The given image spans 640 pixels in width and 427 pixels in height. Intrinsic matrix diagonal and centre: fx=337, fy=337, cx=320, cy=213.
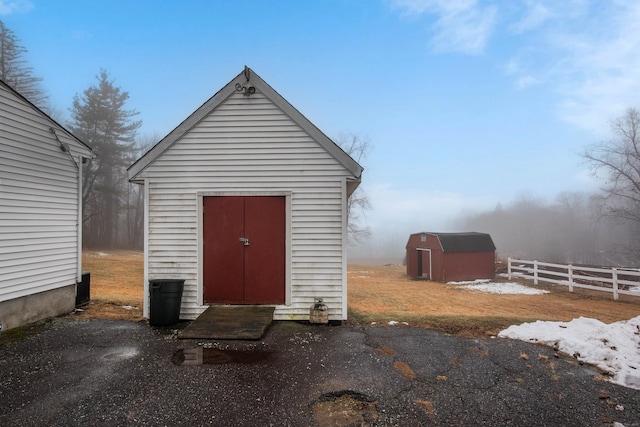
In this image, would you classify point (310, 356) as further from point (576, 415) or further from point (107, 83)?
point (107, 83)

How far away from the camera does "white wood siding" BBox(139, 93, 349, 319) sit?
7023 mm

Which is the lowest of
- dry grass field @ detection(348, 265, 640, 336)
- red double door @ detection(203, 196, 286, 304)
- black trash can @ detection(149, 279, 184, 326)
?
dry grass field @ detection(348, 265, 640, 336)

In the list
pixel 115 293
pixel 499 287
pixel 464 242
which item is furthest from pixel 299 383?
pixel 464 242

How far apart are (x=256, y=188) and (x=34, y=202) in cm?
460

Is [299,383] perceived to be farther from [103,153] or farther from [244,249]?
[103,153]

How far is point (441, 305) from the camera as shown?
1236cm

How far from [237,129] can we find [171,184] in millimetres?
1811

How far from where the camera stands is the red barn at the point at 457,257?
789 inches

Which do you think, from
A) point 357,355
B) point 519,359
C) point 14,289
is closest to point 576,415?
point 519,359

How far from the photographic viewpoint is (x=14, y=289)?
21.2 feet

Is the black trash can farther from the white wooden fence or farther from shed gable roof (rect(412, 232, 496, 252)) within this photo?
shed gable roof (rect(412, 232, 496, 252))

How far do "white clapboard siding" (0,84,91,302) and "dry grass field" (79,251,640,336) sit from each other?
1.44 metres

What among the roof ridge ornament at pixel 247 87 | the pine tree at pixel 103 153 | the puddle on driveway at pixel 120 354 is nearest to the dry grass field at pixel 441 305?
the puddle on driveway at pixel 120 354

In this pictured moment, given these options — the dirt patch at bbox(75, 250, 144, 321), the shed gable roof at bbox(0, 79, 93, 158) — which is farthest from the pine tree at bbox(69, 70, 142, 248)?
the shed gable roof at bbox(0, 79, 93, 158)
